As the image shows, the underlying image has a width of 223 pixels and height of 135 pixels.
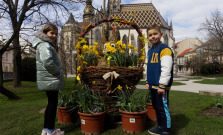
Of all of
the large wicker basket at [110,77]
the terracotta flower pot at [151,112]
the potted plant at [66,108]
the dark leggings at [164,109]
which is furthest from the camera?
the terracotta flower pot at [151,112]

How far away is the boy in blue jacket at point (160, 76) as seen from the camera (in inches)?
97.9

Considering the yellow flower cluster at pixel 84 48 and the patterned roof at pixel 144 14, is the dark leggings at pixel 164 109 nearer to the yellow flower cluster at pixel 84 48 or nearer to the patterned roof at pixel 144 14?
the yellow flower cluster at pixel 84 48

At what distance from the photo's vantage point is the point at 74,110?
10.9 ft

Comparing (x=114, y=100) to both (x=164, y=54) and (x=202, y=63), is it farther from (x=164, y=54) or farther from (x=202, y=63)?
(x=202, y=63)

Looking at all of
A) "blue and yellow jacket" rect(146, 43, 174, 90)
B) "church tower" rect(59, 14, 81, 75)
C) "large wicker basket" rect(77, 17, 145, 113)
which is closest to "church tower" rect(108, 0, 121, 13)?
"church tower" rect(59, 14, 81, 75)

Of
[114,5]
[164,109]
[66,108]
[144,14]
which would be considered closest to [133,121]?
[164,109]

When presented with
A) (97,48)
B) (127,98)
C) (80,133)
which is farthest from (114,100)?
(97,48)

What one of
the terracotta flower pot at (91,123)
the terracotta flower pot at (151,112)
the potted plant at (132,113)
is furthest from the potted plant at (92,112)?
the terracotta flower pot at (151,112)

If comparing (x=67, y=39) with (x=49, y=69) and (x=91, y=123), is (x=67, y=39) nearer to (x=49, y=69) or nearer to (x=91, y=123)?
(x=49, y=69)

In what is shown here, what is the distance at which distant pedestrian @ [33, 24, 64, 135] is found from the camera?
8.18ft

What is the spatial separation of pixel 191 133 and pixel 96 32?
36424mm

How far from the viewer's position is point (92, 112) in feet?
9.19

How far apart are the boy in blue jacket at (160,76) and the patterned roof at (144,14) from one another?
35484 millimetres

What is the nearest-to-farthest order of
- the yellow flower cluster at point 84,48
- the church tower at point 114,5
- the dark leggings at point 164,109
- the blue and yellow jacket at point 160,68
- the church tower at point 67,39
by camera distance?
the blue and yellow jacket at point 160,68, the dark leggings at point 164,109, the yellow flower cluster at point 84,48, the church tower at point 67,39, the church tower at point 114,5
